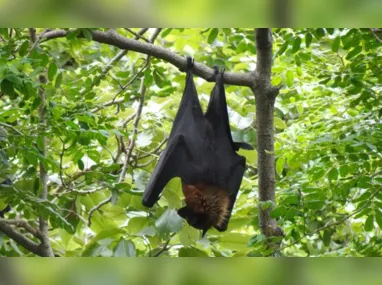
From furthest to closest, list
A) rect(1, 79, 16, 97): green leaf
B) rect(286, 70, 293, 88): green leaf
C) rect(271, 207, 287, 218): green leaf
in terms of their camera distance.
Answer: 1. rect(286, 70, 293, 88): green leaf
2. rect(271, 207, 287, 218): green leaf
3. rect(1, 79, 16, 97): green leaf

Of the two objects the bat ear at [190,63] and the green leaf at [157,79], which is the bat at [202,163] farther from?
the green leaf at [157,79]

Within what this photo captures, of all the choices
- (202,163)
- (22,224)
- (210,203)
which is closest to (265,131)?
(202,163)

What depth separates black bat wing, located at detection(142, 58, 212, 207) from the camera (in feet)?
10.7

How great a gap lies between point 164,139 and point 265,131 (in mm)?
1220

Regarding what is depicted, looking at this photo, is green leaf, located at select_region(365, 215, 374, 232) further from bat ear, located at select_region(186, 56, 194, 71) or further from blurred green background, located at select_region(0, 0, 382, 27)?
blurred green background, located at select_region(0, 0, 382, 27)

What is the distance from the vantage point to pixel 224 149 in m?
3.43

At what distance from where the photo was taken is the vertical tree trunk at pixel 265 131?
3.33 metres

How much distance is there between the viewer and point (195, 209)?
3.55 m

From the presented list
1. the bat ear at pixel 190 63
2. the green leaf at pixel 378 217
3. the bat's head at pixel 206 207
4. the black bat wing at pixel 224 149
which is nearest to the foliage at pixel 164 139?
the green leaf at pixel 378 217

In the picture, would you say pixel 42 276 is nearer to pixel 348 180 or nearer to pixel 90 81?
pixel 348 180

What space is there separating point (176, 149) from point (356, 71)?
109 cm

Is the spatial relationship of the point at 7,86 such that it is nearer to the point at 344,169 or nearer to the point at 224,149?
the point at 224,149

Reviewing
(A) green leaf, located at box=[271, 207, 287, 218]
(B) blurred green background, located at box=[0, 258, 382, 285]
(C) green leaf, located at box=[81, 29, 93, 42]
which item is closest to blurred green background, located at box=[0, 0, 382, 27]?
(B) blurred green background, located at box=[0, 258, 382, 285]

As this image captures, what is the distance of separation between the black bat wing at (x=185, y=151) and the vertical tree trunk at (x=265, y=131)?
0.32 m
